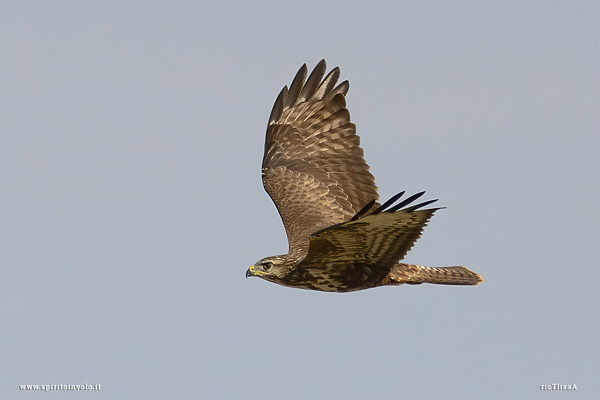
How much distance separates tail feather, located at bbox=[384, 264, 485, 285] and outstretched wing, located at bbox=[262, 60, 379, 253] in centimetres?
156

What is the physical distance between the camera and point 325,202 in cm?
1436

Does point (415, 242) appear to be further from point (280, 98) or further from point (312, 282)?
point (280, 98)

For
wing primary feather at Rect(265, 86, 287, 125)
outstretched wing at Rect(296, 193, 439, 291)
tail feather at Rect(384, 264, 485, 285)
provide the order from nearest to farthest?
outstretched wing at Rect(296, 193, 439, 291) < tail feather at Rect(384, 264, 485, 285) < wing primary feather at Rect(265, 86, 287, 125)

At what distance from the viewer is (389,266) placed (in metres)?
12.0

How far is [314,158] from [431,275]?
308 centimetres

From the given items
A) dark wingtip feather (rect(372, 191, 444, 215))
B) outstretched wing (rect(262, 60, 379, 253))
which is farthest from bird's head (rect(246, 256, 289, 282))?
dark wingtip feather (rect(372, 191, 444, 215))

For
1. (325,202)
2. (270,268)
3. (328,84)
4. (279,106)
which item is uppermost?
(328,84)

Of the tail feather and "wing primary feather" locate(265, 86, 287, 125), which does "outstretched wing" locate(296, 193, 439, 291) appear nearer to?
the tail feather

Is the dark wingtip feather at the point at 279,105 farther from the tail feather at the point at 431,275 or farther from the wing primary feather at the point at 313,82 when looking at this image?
the tail feather at the point at 431,275

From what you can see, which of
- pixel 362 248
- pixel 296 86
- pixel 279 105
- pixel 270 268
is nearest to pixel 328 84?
pixel 296 86

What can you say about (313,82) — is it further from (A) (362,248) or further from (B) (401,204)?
(B) (401,204)

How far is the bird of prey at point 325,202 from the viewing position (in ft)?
37.8

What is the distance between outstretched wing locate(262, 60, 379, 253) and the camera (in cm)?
1429

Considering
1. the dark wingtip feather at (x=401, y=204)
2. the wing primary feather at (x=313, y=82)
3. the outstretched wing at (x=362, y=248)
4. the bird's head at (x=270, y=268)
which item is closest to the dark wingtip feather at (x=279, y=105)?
the wing primary feather at (x=313, y=82)
